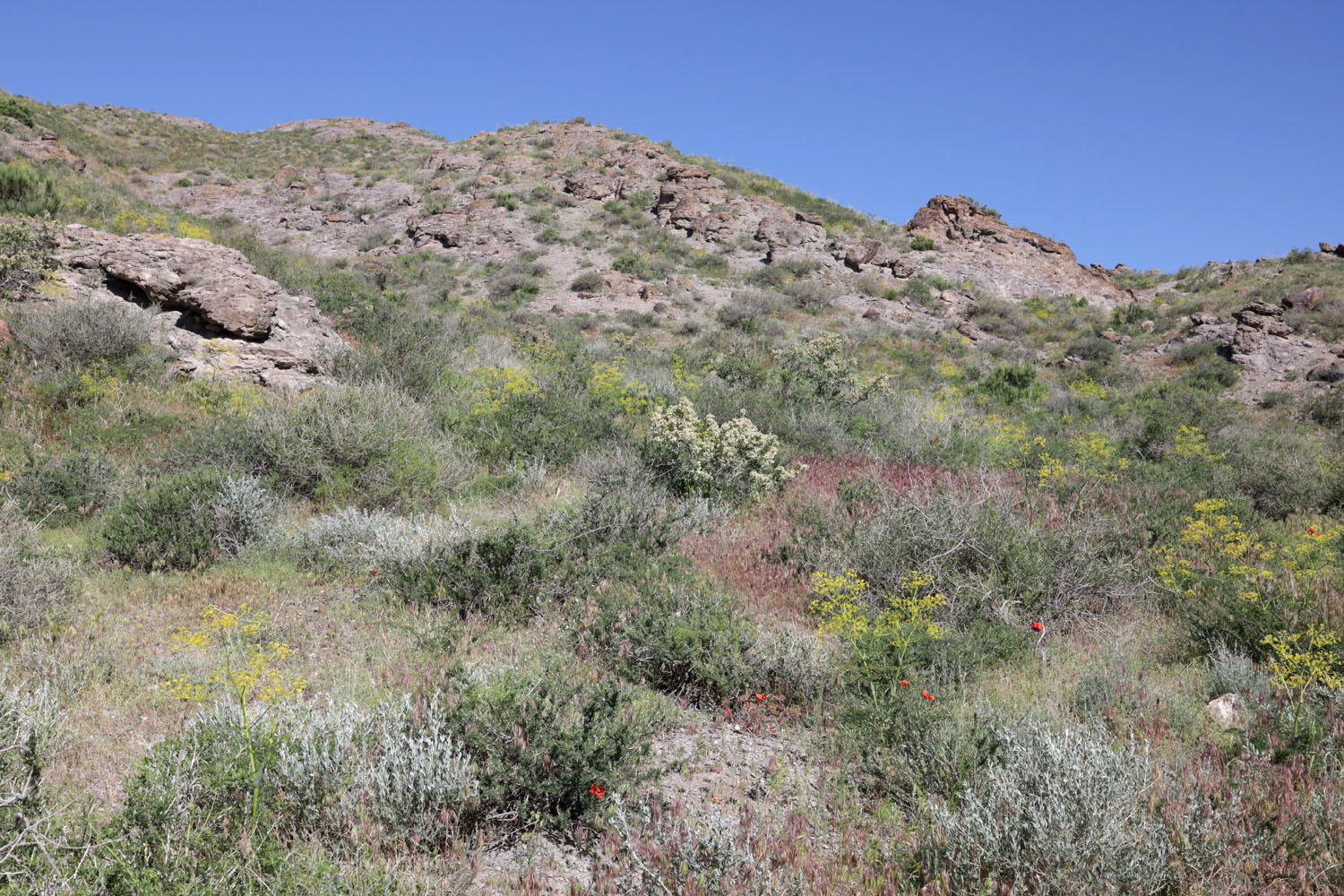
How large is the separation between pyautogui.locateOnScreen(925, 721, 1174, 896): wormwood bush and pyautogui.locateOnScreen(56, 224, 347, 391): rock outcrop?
10.0 meters

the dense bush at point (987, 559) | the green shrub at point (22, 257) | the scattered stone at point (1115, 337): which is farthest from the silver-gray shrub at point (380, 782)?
the scattered stone at point (1115, 337)

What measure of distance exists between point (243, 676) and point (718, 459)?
5600 mm

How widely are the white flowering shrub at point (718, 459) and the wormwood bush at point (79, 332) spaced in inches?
277

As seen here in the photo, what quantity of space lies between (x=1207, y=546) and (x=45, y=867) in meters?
7.30

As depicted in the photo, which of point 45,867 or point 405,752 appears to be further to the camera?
point 405,752

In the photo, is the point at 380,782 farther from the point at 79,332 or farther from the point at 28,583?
the point at 79,332

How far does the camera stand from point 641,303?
66.3ft

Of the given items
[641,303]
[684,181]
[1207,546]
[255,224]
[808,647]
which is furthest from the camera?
[684,181]

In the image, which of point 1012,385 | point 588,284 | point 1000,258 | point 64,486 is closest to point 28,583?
point 64,486

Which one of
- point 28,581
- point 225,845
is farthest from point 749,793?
point 28,581

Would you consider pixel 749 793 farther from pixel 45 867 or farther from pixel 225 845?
pixel 45 867

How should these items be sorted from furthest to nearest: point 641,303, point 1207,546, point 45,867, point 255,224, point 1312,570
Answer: point 255,224, point 641,303, point 1207,546, point 1312,570, point 45,867

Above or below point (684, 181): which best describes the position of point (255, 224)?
below

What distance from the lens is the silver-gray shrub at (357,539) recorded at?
5.21m
